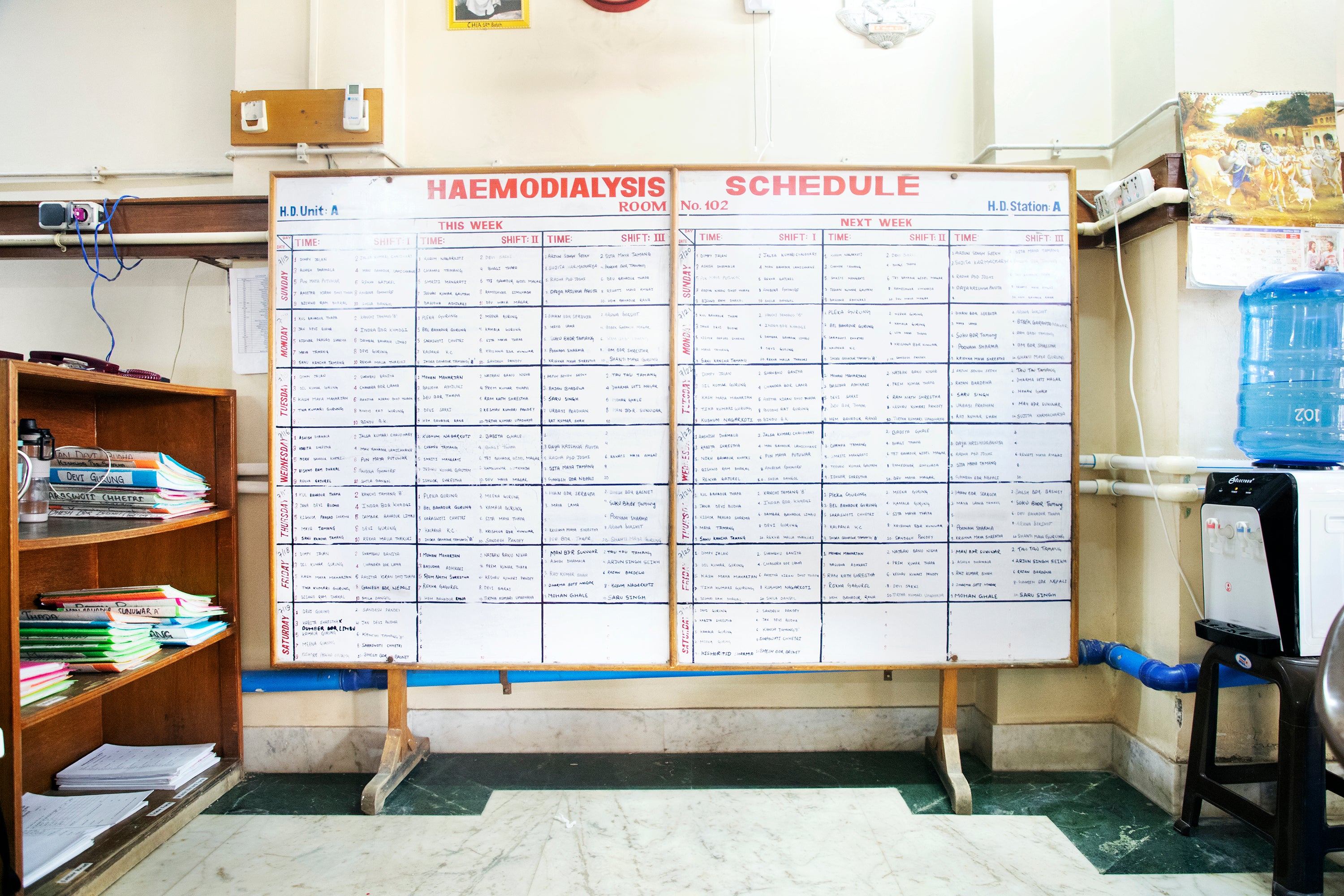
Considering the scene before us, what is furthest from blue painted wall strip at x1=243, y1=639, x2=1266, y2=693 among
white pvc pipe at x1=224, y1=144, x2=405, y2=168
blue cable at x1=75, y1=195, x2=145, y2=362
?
white pvc pipe at x1=224, y1=144, x2=405, y2=168

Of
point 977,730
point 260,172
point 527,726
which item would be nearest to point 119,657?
point 527,726

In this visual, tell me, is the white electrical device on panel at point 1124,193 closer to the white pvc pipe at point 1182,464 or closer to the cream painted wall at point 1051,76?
the cream painted wall at point 1051,76

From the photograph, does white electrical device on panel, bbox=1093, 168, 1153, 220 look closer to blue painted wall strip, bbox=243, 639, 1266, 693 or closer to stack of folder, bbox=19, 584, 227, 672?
blue painted wall strip, bbox=243, 639, 1266, 693

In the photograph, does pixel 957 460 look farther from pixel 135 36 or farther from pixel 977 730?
pixel 135 36

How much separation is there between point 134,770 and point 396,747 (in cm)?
88

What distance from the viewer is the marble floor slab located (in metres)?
1.78

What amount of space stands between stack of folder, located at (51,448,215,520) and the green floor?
3.62 feet

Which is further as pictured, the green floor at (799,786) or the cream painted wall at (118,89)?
the cream painted wall at (118,89)

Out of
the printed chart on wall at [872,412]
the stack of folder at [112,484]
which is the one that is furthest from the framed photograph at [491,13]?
the stack of folder at [112,484]

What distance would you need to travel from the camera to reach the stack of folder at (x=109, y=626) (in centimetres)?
191

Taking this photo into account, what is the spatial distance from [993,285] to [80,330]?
11.8 ft

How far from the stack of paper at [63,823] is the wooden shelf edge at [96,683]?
0.32 meters

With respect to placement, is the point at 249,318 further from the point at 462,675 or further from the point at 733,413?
the point at 733,413

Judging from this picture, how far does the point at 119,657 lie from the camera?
195cm
